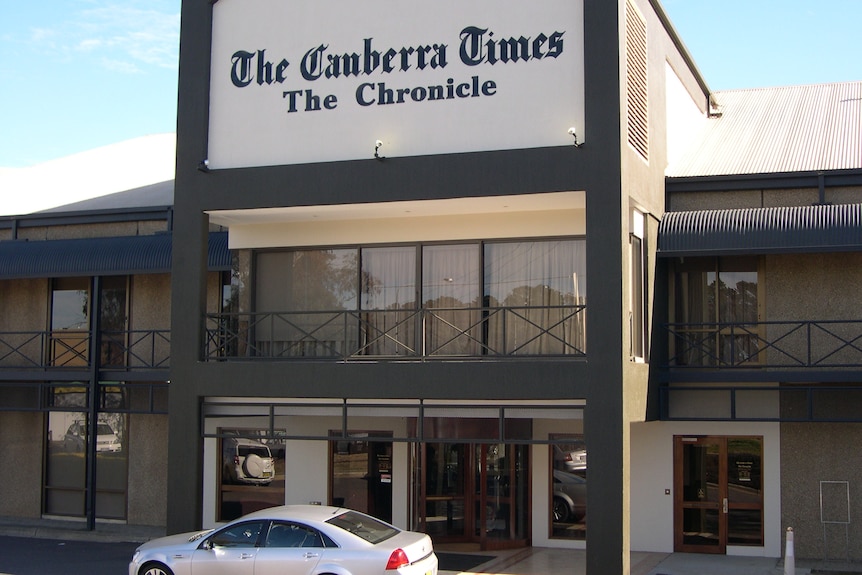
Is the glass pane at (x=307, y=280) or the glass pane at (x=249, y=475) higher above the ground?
the glass pane at (x=307, y=280)

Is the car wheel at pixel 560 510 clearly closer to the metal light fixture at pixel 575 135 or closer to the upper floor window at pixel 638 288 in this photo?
the upper floor window at pixel 638 288

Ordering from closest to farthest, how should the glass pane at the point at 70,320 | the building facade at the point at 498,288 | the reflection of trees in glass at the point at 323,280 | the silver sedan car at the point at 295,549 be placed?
the silver sedan car at the point at 295,549
the building facade at the point at 498,288
the reflection of trees in glass at the point at 323,280
the glass pane at the point at 70,320

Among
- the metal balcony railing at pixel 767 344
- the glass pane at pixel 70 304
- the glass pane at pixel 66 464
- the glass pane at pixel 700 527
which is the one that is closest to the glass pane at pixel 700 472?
the glass pane at pixel 700 527

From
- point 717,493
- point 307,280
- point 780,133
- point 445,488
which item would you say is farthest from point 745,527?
point 307,280

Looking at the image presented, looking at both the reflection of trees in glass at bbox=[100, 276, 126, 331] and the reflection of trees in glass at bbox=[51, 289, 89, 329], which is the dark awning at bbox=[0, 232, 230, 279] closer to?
the reflection of trees in glass at bbox=[100, 276, 126, 331]

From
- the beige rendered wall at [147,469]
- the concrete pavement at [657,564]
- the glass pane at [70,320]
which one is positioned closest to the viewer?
the concrete pavement at [657,564]

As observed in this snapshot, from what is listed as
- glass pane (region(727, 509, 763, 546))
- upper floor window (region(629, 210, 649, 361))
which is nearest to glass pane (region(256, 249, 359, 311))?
upper floor window (region(629, 210, 649, 361))

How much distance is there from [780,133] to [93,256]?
14194 mm

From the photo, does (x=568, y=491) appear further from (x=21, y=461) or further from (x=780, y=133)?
(x=21, y=461)

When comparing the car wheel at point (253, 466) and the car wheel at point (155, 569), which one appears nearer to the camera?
the car wheel at point (155, 569)

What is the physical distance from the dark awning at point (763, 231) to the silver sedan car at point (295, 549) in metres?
7.25

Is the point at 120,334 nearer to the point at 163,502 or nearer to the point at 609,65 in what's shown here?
the point at 163,502

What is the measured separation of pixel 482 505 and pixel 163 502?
6803mm

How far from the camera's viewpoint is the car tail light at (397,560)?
12570 mm
